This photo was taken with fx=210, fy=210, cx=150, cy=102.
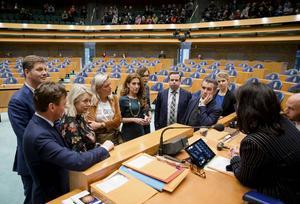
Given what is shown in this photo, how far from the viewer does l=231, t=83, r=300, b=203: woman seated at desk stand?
1043 millimetres

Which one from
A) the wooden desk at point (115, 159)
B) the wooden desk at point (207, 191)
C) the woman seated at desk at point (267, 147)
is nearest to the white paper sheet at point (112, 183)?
the wooden desk at point (115, 159)

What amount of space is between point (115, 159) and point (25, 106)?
0.84m

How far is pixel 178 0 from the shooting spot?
1614cm

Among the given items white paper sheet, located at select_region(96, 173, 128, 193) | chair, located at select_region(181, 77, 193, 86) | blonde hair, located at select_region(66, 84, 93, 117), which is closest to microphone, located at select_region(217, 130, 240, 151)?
white paper sheet, located at select_region(96, 173, 128, 193)

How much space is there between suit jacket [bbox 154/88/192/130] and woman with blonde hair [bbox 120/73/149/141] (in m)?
0.23

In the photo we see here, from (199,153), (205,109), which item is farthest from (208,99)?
(199,153)

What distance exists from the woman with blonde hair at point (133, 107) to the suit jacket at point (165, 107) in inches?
9.0

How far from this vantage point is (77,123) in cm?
154

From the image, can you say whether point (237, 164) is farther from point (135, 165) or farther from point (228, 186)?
point (135, 165)

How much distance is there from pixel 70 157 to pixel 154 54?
566 inches

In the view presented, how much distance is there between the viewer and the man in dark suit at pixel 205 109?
6.89 ft

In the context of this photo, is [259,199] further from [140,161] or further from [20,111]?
[20,111]

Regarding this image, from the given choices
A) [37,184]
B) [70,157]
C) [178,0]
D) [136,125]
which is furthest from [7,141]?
[178,0]

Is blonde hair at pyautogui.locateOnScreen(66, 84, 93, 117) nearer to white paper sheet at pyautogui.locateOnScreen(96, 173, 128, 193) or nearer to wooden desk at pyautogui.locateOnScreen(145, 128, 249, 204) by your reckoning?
white paper sheet at pyautogui.locateOnScreen(96, 173, 128, 193)
